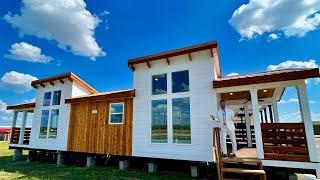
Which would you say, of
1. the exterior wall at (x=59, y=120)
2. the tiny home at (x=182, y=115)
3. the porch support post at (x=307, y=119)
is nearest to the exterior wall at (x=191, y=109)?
the tiny home at (x=182, y=115)

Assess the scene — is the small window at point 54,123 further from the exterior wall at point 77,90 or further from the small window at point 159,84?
the small window at point 159,84

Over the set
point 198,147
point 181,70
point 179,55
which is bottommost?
point 198,147

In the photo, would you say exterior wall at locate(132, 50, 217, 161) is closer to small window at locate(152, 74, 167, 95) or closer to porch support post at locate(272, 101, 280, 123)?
small window at locate(152, 74, 167, 95)

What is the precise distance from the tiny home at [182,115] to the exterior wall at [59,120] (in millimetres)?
59

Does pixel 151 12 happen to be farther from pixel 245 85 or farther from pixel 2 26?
pixel 2 26

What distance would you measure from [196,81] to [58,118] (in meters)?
8.83

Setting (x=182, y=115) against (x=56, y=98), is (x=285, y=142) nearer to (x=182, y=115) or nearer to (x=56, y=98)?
(x=182, y=115)

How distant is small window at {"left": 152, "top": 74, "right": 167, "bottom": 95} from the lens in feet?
30.0

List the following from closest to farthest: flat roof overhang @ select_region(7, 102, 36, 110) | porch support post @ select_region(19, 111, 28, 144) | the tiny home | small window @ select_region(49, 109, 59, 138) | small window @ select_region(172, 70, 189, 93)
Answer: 1. the tiny home
2. small window @ select_region(172, 70, 189, 93)
3. small window @ select_region(49, 109, 59, 138)
4. flat roof overhang @ select_region(7, 102, 36, 110)
5. porch support post @ select_region(19, 111, 28, 144)

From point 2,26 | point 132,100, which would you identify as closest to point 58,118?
point 132,100

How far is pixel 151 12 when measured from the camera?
13.5m

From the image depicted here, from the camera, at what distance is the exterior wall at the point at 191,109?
25.8 feet

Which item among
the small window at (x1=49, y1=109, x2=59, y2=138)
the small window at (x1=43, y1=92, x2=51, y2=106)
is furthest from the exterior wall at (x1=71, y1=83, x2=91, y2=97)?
the small window at (x1=43, y1=92, x2=51, y2=106)

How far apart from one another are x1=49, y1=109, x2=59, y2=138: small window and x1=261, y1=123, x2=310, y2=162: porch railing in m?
11.2
